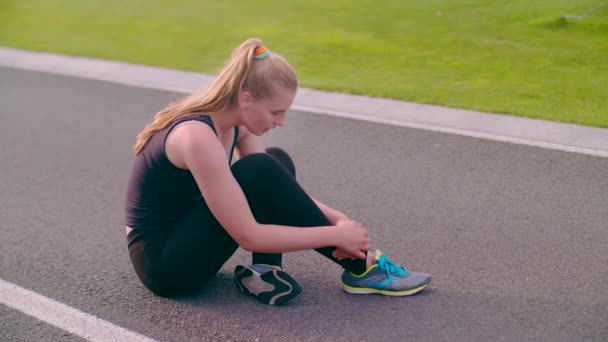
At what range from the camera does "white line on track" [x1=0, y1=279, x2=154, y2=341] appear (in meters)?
3.70

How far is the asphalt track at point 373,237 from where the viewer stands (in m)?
3.70

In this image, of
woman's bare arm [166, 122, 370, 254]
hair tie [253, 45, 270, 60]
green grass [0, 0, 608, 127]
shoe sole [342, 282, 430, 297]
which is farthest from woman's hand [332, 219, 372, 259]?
green grass [0, 0, 608, 127]

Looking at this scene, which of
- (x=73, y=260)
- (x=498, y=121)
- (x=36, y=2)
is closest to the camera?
(x=73, y=260)

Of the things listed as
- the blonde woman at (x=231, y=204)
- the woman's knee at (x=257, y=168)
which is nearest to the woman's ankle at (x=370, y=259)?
the blonde woman at (x=231, y=204)

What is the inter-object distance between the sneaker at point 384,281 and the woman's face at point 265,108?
91 cm

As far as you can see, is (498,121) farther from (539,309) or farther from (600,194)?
(539,309)

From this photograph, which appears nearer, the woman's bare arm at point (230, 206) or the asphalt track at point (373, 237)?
the woman's bare arm at point (230, 206)

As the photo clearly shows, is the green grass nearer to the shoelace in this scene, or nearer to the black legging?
the shoelace

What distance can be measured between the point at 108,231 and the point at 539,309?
2795 millimetres

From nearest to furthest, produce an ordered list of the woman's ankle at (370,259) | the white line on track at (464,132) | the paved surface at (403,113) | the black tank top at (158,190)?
1. the black tank top at (158,190)
2. the woman's ankle at (370,259)
3. the white line on track at (464,132)
4. the paved surface at (403,113)

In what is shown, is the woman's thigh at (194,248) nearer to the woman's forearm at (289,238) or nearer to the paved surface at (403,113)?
the woman's forearm at (289,238)

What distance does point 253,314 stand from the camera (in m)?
3.81

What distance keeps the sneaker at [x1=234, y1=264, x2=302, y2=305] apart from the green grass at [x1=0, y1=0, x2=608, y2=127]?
12.5ft

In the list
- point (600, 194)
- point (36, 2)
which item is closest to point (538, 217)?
point (600, 194)
